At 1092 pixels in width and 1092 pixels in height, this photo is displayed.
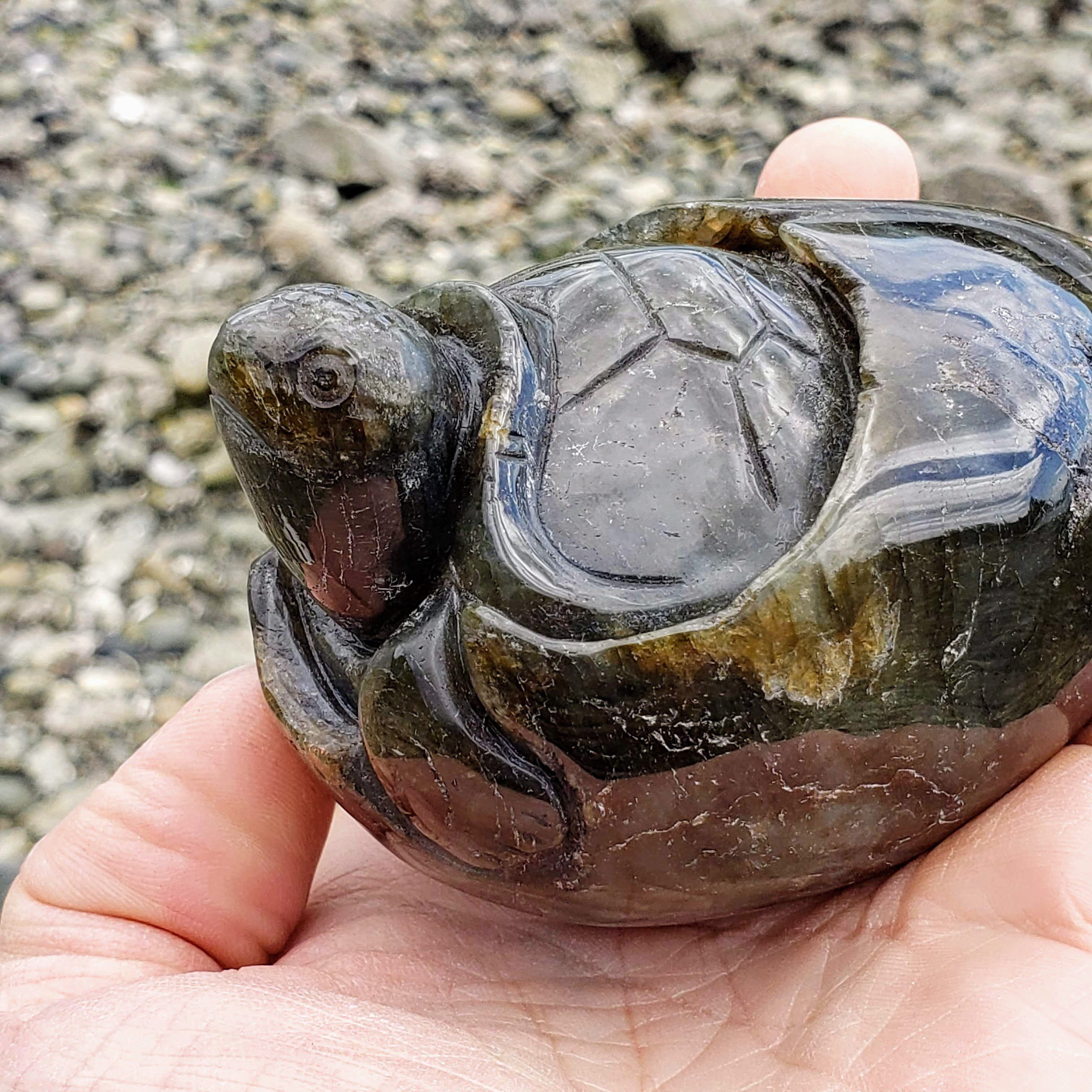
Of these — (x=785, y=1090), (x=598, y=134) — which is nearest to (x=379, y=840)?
(x=785, y=1090)

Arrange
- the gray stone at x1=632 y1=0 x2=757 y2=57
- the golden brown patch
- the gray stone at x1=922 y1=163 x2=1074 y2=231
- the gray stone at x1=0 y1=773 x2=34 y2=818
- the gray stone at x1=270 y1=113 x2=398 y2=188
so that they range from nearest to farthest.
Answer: the golden brown patch, the gray stone at x1=0 y1=773 x2=34 y2=818, the gray stone at x1=922 y1=163 x2=1074 y2=231, the gray stone at x1=270 y1=113 x2=398 y2=188, the gray stone at x1=632 y1=0 x2=757 y2=57

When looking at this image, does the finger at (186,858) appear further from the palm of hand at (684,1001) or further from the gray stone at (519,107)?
the gray stone at (519,107)

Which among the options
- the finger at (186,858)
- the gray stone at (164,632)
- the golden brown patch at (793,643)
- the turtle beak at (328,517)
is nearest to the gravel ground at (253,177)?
the gray stone at (164,632)

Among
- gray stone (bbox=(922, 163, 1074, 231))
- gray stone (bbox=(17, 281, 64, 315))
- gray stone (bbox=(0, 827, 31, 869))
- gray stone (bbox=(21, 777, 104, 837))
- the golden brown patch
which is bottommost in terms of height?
gray stone (bbox=(0, 827, 31, 869))

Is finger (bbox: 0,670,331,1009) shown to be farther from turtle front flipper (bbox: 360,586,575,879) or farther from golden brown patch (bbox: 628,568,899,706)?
golden brown patch (bbox: 628,568,899,706)

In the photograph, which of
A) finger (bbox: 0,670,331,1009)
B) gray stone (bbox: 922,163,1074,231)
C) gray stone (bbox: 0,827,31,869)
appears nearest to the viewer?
finger (bbox: 0,670,331,1009)

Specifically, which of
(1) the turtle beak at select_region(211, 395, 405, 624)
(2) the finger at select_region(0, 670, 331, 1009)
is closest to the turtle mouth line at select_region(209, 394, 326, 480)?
(1) the turtle beak at select_region(211, 395, 405, 624)

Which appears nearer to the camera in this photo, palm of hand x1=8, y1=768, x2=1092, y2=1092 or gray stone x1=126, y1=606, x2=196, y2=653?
palm of hand x1=8, y1=768, x2=1092, y2=1092

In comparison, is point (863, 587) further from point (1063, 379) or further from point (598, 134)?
point (598, 134)
